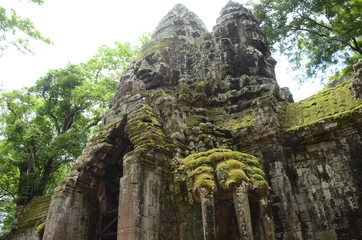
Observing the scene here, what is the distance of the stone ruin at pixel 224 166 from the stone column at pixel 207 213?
0.08ft

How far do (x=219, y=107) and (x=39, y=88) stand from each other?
52.0 ft

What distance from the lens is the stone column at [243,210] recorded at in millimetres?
6090

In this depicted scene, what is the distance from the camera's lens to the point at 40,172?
1966 centimetres

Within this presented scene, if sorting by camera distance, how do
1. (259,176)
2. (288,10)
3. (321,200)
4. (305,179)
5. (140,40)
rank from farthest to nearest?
(140,40)
(288,10)
(305,179)
(321,200)
(259,176)

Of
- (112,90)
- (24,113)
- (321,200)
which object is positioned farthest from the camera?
(112,90)

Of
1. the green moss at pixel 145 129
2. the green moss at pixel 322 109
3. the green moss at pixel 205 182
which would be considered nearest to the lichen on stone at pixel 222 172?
the green moss at pixel 205 182

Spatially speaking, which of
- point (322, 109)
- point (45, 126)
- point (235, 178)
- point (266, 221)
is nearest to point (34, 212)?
point (45, 126)

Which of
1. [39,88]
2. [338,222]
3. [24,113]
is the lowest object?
[338,222]

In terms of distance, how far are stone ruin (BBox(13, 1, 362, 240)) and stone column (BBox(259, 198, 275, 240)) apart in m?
0.02

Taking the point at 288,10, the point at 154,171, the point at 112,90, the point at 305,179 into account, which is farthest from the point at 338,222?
the point at 112,90

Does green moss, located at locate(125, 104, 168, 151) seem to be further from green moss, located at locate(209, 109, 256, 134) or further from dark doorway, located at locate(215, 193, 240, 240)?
dark doorway, located at locate(215, 193, 240, 240)

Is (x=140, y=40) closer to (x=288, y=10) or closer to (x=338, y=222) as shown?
(x=288, y=10)

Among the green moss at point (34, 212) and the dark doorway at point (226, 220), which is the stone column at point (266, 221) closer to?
the dark doorway at point (226, 220)

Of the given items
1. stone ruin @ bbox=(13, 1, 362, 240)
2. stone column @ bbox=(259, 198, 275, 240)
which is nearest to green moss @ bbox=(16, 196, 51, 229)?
stone ruin @ bbox=(13, 1, 362, 240)
